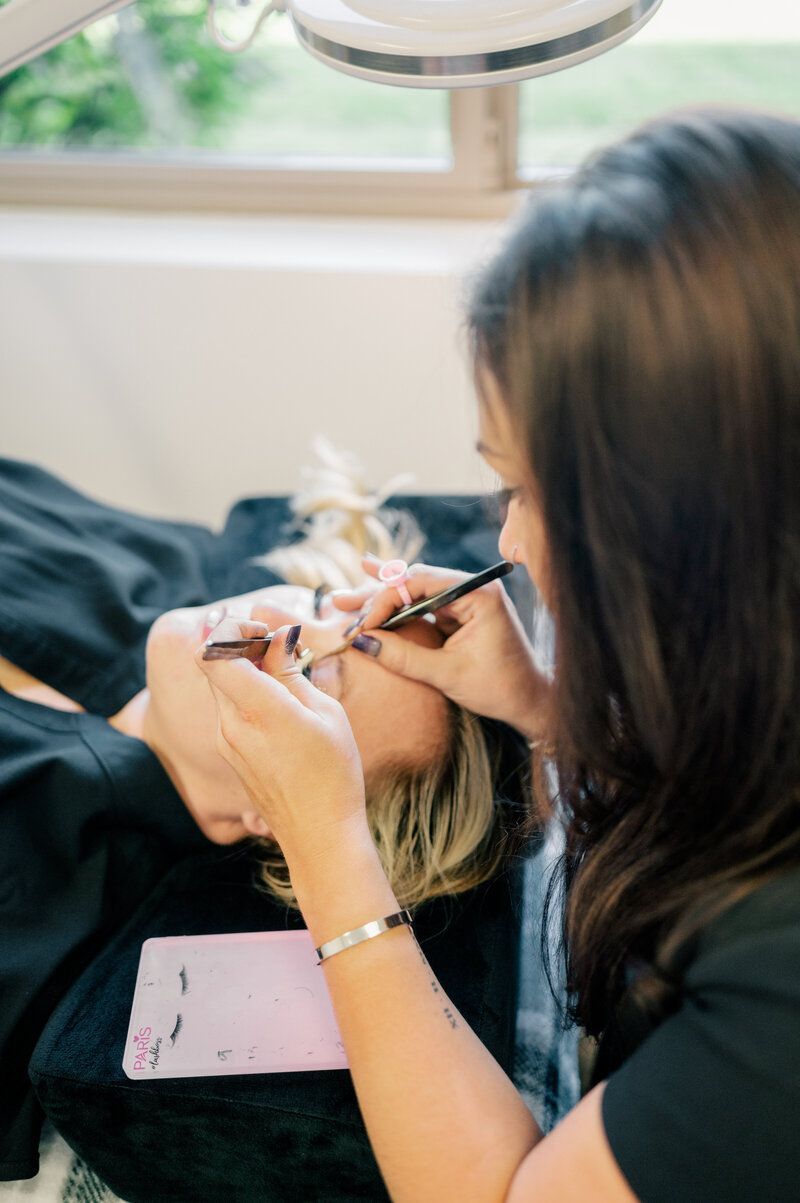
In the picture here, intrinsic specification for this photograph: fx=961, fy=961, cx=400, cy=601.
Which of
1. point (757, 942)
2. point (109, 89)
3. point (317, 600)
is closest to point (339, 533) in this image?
point (317, 600)

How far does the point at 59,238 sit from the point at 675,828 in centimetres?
166

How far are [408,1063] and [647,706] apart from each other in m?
0.33

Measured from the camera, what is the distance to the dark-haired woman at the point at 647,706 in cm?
56

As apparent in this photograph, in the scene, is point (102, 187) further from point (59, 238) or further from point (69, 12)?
point (69, 12)

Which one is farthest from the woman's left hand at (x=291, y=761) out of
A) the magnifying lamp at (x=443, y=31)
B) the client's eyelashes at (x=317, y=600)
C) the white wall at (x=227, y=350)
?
the white wall at (x=227, y=350)

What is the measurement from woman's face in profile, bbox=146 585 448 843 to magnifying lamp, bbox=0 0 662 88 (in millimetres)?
535

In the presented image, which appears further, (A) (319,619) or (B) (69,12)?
(A) (319,619)

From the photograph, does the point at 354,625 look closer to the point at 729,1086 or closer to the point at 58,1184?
the point at 729,1086

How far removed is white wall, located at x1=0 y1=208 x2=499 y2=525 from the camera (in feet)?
5.68

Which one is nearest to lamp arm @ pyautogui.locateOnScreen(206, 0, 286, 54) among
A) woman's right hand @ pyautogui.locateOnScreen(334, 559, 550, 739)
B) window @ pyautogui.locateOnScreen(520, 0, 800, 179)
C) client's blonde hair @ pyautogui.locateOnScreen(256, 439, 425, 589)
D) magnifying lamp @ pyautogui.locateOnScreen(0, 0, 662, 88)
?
magnifying lamp @ pyautogui.locateOnScreen(0, 0, 662, 88)

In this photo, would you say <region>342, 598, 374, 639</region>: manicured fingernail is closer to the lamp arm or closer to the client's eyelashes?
the client's eyelashes

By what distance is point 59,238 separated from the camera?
1843 millimetres

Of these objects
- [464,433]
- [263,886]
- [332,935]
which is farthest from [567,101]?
[332,935]


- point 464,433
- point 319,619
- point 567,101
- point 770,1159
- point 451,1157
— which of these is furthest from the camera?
point 567,101
